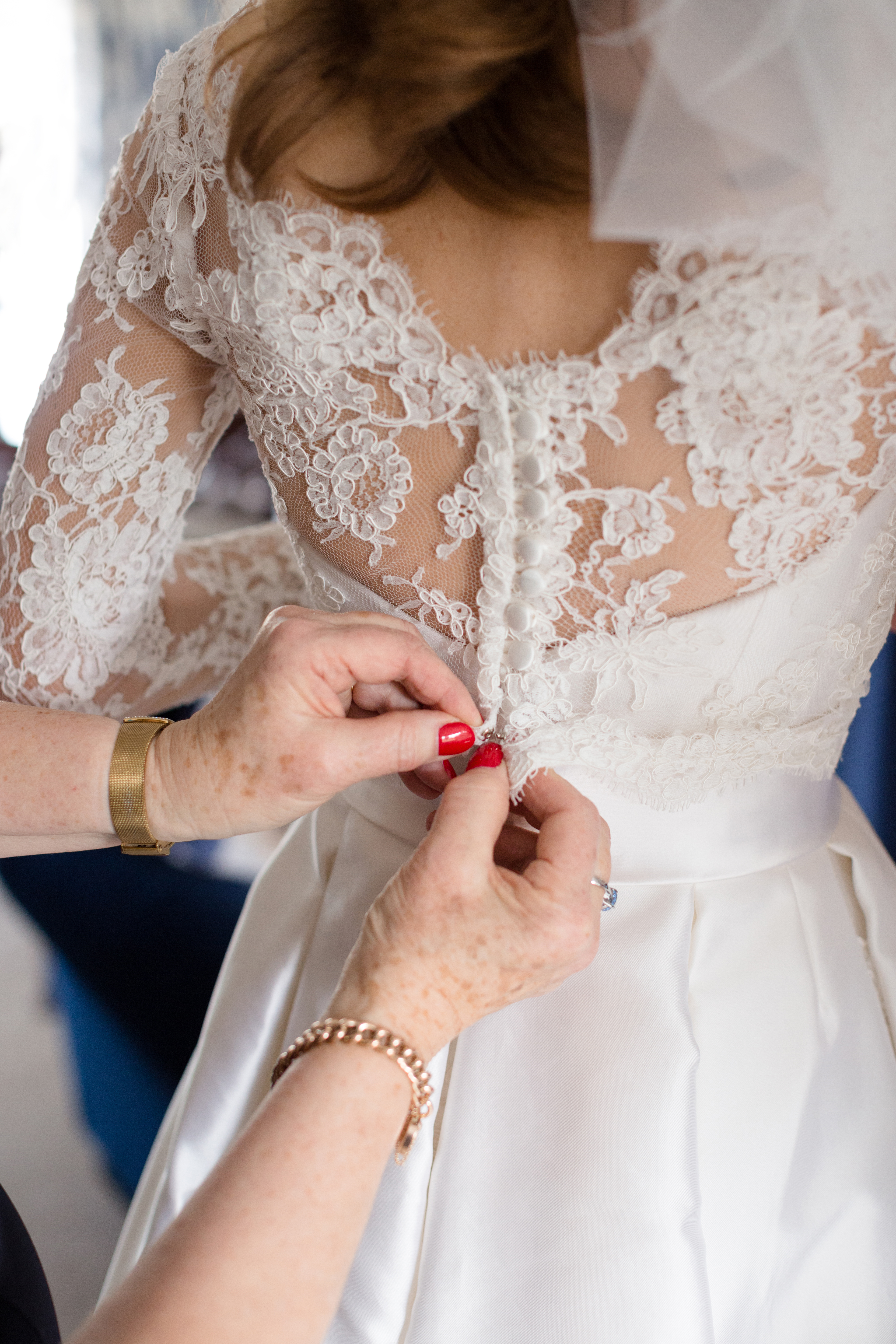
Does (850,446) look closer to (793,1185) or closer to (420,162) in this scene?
(420,162)

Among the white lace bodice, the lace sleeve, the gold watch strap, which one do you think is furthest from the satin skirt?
the lace sleeve

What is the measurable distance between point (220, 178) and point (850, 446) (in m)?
0.54

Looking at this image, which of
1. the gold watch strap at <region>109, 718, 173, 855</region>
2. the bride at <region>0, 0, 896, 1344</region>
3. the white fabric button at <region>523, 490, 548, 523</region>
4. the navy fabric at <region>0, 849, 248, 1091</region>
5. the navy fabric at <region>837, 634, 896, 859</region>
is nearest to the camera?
the bride at <region>0, 0, 896, 1344</region>

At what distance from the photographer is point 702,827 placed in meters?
0.87

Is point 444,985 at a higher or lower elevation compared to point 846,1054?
higher

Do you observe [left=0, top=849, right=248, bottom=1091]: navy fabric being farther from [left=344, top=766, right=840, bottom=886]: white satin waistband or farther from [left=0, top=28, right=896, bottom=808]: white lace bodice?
[left=0, top=28, right=896, bottom=808]: white lace bodice

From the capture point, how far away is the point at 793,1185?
2.69ft

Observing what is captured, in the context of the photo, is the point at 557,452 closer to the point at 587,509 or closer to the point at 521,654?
the point at 587,509

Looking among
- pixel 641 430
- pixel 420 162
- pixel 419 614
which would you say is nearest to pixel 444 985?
pixel 419 614

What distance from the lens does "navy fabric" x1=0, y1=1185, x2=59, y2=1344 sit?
2.85ft

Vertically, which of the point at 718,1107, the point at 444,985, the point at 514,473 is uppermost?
the point at 514,473

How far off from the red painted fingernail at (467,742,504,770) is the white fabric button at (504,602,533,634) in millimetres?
100

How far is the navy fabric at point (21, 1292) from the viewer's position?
0.87 m

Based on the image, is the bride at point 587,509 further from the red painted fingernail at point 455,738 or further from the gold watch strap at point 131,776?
the gold watch strap at point 131,776
